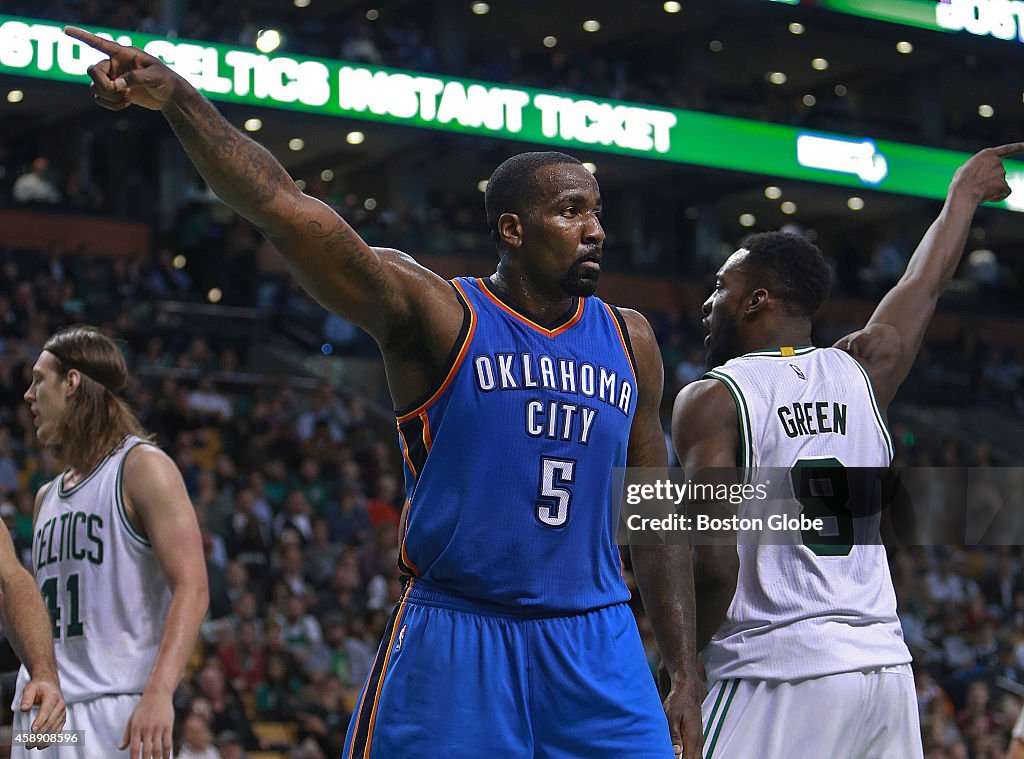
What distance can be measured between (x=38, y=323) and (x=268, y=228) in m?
12.2

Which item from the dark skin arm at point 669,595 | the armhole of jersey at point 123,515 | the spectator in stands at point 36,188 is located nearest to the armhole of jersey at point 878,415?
the dark skin arm at point 669,595

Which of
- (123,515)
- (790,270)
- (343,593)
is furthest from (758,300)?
(343,593)

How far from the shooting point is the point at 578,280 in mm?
3596

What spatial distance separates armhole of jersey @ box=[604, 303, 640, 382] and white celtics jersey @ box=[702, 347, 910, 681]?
16.1 inches

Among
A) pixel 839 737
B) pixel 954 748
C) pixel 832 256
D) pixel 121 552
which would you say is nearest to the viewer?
pixel 839 737

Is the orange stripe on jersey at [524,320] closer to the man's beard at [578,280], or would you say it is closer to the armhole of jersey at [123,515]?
the man's beard at [578,280]

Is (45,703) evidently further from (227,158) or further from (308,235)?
(227,158)

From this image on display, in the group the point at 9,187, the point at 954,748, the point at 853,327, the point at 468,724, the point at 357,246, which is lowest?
the point at 954,748

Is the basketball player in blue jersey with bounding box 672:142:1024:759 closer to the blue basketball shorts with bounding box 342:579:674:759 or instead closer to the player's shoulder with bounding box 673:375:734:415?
the player's shoulder with bounding box 673:375:734:415

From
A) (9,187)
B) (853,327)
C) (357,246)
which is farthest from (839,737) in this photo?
(853,327)

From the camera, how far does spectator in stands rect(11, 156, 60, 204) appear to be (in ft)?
62.5

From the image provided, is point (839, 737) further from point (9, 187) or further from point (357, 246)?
point (9, 187)

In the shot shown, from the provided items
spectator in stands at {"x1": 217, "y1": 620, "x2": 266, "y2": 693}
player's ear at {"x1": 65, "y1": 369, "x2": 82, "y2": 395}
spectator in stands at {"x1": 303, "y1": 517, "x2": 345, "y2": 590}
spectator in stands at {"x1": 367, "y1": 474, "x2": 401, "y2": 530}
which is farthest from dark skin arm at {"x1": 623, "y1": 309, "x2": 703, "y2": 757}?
spectator in stands at {"x1": 367, "y1": 474, "x2": 401, "y2": 530}

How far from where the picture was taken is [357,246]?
3229 mm
